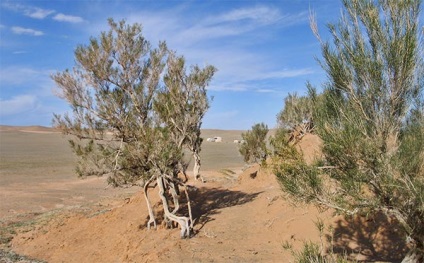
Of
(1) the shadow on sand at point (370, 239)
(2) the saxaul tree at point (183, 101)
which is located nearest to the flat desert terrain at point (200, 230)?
(1) the shadow on sand at point (370, 239)

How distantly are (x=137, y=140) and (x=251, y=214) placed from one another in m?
4.91

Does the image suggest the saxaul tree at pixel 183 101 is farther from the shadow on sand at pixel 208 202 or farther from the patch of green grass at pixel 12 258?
the patch of green grass at pixel 12 258

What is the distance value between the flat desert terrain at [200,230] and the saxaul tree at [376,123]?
0.76m

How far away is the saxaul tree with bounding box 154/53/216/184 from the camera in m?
14.5

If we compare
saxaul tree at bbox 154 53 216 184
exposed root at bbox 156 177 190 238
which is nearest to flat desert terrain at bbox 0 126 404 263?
exposed root at bbox 156 177 190 238

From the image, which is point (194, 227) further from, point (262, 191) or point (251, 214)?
point (262, 191)

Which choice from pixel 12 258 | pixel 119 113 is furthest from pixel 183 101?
pixel 12 258

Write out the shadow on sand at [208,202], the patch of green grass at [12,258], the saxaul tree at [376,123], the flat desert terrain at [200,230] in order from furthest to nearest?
the shadow on sand at [208,202] < the patch of green grass at [12,258] < the flat desert terrain at [200,230] < the saxaul tree at [376,123]

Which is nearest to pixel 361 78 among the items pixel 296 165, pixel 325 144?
pixel 325 144

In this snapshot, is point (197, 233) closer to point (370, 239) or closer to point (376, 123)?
point (370, 239)

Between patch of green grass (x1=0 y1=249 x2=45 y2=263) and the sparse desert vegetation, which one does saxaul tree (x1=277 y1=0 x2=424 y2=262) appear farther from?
patch of green grass (x1=0 y1=249 x2=45 y2=263)

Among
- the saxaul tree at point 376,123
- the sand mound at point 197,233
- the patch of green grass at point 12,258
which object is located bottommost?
the patch of green grass at point 12,258

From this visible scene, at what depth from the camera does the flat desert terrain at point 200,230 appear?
1064 cm

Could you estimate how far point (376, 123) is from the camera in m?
6.83
